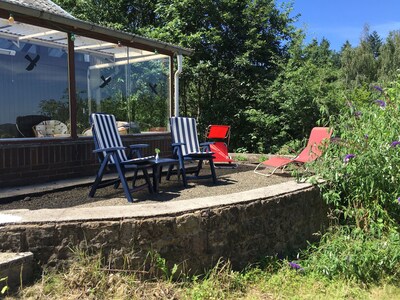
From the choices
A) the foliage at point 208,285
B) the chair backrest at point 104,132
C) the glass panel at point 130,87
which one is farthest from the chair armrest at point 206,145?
the foliage at point 208,285

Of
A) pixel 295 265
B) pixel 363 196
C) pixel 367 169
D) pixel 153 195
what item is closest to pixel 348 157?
pixel 367 169

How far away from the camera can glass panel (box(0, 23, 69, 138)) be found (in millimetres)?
5301

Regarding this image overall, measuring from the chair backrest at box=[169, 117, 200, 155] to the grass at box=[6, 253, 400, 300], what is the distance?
8.02ft

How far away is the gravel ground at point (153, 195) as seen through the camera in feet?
13.2

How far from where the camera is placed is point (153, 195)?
14.5 ft

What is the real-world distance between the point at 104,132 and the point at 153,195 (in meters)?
0.98

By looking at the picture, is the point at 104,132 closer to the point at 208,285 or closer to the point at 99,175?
the point at 99,175

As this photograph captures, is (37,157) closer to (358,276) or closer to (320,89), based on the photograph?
(358,276)

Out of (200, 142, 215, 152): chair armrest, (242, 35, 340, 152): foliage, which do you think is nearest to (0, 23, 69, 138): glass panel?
(200, 142, 215, 152): chair armrest

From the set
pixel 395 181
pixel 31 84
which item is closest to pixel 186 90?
pixel 31 84

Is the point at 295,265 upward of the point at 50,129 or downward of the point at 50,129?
downward

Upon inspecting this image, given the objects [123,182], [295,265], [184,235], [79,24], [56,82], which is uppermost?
[79,24]

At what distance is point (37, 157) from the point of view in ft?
16.8

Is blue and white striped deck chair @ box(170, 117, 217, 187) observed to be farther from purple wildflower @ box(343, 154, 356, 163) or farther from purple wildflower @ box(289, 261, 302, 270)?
purple wildflower @ box(289, 261, 302, 270)
